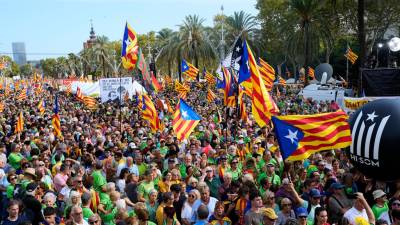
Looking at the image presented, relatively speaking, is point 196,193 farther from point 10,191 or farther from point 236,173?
point 10,191

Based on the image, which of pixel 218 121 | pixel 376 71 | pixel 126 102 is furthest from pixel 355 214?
pixel 126 102

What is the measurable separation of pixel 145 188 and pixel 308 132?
2.72 m

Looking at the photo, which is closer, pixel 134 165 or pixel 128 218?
pixel 128 218

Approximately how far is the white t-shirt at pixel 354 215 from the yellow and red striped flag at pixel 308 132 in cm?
85

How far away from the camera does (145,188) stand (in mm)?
7637

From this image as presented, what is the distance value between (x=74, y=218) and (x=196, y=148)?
546cm

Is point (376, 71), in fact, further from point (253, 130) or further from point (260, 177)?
point (260, 177)

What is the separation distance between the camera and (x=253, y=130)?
15406 mm

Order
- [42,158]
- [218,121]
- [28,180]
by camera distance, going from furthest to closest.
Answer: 1. [218,121]
2. [42,158]
3. [28,180]

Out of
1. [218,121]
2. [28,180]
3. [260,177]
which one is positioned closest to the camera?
[28,180]

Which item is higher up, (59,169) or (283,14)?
(283,14)

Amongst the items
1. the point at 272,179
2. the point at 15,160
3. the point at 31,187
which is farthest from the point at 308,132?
the point at 15,160

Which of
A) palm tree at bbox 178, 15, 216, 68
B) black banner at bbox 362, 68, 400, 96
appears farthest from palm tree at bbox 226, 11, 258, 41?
black banner at bbox 362, 68, 400, 96

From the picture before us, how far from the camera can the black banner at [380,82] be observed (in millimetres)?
18797
